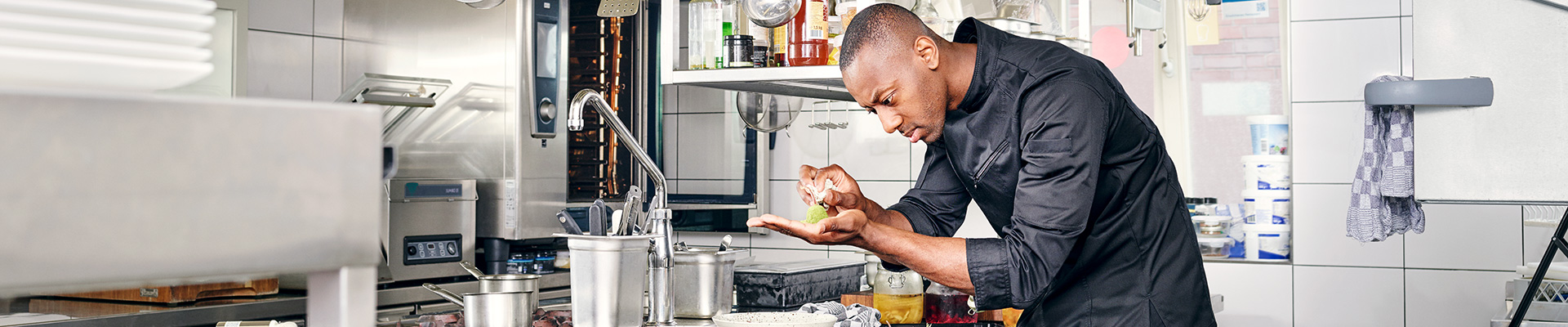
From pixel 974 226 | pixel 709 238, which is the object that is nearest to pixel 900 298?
pixel 974 226

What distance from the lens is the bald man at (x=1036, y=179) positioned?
1733 millimetres

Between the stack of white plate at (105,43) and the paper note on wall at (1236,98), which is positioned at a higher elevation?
the paper note on wall at (1236,98)

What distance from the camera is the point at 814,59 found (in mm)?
2611

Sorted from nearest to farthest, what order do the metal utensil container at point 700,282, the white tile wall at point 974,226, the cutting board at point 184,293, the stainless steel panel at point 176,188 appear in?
the stainless steel panel at point 176,188, the metal utensil container at point 700,282, the cutting board at point 184,293, the white tile wall at point 974,226

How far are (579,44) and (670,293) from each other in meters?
2.66

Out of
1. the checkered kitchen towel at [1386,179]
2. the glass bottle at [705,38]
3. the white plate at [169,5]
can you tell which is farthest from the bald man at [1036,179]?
the white plate at [169,5]

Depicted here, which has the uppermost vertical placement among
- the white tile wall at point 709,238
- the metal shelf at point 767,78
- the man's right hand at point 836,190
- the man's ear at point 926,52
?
the metal shelf at point 767,78

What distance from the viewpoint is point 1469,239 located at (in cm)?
386

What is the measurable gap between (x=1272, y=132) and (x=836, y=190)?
2645 millimetres

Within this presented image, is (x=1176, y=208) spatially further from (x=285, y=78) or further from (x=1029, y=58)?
(x=285, y=78)

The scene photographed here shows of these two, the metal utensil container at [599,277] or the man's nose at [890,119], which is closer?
the man's nose at [890,119]

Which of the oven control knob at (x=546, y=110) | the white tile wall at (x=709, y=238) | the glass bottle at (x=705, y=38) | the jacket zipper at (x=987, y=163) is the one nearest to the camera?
the jacket zipper at (x=987, y=163)

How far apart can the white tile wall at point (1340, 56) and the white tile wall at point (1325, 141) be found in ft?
0.14

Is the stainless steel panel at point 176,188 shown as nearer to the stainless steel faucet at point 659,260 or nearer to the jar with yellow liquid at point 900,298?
the stainless steel faucet at point 659,260
